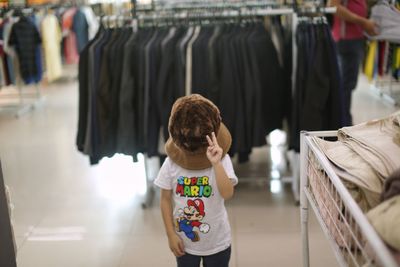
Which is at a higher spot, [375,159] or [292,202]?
[375,159]

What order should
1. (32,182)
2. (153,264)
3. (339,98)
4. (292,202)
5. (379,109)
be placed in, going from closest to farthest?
(153,264) → (339,98) → (292,202) → (32,182) → (379,109)

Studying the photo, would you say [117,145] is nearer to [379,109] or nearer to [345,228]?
[345,228]

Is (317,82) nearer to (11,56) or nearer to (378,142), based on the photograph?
(378,142)

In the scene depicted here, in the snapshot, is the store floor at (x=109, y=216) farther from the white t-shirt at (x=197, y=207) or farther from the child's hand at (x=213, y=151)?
the child's hand at (x=213, y=151)

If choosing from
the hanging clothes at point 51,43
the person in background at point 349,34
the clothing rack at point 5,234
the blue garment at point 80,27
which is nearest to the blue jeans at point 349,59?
the person in background at point 349,34

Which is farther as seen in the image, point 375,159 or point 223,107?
point 223,107

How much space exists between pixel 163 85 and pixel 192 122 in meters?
1.30

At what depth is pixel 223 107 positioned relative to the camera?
2834mm

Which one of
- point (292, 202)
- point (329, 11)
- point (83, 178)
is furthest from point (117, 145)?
point (329, 11)

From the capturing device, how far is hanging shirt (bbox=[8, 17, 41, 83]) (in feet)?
17.4

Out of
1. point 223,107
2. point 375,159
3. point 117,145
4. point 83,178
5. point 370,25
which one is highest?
point 370,25

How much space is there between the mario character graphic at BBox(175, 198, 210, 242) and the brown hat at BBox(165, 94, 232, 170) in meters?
0.15

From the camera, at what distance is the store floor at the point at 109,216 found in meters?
2.55

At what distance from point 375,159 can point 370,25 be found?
1.54 meters
